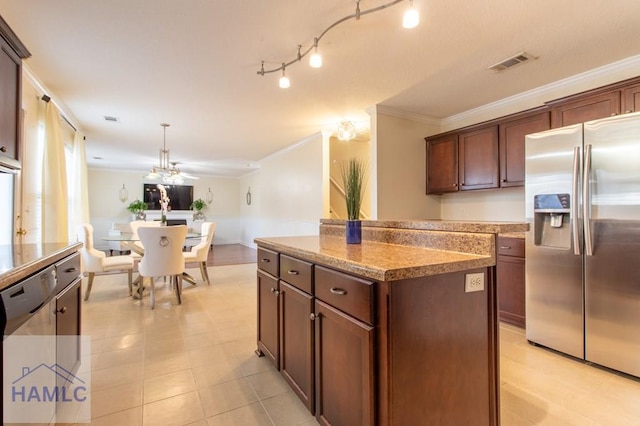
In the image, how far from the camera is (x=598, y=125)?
2221mm

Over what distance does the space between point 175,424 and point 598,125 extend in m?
3.37

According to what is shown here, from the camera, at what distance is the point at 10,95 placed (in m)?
1.82

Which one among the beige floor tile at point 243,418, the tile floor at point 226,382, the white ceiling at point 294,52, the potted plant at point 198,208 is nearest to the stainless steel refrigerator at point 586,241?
the tile floor at point 226,382

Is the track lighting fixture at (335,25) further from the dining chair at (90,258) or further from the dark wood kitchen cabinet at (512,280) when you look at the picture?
the dining chair at (90,258)

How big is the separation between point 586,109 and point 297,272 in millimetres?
2882

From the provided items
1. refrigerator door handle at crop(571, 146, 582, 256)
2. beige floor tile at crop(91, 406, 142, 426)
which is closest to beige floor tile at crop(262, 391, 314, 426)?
beige floor tile at crop(91, 406, 142, 426)

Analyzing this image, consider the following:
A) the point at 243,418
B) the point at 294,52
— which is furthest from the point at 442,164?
the point at 243,418

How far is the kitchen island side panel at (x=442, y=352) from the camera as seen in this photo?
1189 millimetres

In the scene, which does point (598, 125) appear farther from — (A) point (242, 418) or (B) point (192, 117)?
(B) point (192, 117)

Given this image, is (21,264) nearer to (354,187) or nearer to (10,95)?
(10,95)

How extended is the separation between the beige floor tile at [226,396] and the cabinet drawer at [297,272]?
2.48 ft

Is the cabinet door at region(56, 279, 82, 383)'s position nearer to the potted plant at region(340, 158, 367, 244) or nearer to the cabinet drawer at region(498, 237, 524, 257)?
the potted plant at region(340, 158, 367, 244)

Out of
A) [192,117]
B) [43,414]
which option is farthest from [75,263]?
[192,117]

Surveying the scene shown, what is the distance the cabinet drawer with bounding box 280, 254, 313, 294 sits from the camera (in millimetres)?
1658
